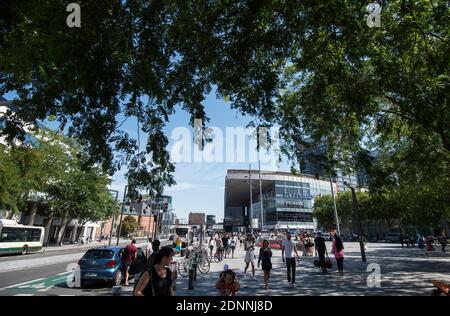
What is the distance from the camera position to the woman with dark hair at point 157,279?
4855 millimetres

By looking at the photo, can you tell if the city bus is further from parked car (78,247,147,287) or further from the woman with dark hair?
the woman with dark hair

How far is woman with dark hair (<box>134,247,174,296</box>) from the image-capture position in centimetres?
486

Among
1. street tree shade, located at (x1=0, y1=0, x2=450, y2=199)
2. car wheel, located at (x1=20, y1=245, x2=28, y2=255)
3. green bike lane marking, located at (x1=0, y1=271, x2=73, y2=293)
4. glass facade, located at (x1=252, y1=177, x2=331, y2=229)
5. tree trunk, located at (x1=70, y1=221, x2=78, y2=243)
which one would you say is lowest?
green bike lane marking, located at (x1=0, y1=271, x2=73, y2=293)

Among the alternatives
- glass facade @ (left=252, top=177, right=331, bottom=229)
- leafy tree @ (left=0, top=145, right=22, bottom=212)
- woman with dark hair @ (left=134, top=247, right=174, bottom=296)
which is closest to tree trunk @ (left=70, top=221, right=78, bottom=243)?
leafy tree @ (left=0, top=145, right=22, bottom=212)

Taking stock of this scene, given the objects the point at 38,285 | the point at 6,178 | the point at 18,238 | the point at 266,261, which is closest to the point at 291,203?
the point at 18,238

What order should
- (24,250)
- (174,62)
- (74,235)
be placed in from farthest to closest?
(74,235)
(24,250)
(174,62)

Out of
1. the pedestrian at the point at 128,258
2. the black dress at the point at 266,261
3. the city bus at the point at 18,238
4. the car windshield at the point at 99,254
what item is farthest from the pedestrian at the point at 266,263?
the city bus at the point at 18,238

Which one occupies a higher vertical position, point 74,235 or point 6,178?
point 6,178

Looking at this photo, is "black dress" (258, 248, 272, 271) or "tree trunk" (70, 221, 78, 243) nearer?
"black dress" (258, 248, 272, 271)

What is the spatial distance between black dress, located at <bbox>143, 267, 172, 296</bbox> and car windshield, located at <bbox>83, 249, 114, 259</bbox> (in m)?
8.71

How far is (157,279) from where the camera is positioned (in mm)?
4980

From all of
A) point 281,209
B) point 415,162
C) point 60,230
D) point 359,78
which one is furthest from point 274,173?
point 359,78

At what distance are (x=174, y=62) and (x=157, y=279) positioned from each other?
5.23 meters

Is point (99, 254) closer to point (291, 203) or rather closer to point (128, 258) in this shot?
point (128, 258)
